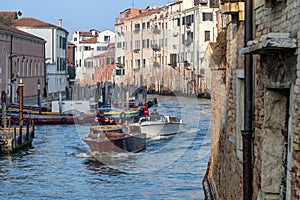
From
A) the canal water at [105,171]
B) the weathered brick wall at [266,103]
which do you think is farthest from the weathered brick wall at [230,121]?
the canal water at [105,171]

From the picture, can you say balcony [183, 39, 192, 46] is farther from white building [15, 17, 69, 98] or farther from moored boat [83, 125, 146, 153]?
moored boat [83, 125, 146, 153]

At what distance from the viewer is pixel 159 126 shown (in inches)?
1066

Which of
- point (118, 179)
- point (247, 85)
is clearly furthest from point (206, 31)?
point (247, 85)

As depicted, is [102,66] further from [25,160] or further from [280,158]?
[280,158]

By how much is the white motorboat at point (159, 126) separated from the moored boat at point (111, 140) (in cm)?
403

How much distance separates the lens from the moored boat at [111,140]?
21.3m

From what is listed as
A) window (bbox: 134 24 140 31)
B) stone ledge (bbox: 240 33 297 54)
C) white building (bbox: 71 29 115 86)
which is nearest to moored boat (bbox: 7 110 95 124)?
stone ledge (bbox: 240 33 297 54)

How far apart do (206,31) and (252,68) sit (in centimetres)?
4602

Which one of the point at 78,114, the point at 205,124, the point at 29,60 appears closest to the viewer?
the point at 205,124

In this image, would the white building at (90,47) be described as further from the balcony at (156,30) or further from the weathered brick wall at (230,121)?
the weathered brick wall at (230,121)

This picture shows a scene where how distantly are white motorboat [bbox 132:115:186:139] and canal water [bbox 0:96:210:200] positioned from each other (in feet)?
1.50

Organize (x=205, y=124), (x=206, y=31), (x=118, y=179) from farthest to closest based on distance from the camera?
1. (x=206, y=31)
2. (x=205, y=124)
3. (x=118, y=179)

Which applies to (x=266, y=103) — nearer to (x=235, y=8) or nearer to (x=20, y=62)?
(x=235, y=8)

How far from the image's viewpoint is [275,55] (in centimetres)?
523
